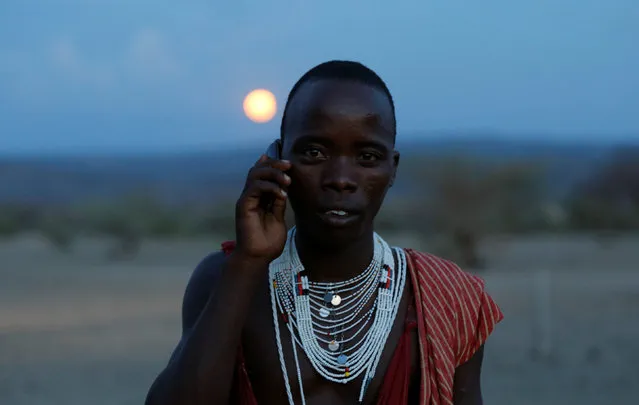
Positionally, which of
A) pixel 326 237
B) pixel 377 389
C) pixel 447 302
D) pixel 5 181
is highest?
pixel 326 237

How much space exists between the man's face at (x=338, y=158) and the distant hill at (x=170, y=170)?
49.8 m

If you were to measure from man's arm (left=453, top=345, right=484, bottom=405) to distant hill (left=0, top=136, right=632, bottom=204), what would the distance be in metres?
49.7

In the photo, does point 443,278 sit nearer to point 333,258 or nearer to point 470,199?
point 333,258

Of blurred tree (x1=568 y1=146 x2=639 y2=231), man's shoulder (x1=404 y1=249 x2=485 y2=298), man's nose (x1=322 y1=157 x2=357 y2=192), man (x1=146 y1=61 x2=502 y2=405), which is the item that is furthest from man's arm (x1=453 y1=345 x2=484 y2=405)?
blurred tree (x1=568 y1=146 x2=639 y2=231)

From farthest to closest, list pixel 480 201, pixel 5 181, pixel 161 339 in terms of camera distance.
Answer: pixel 5 181, pixel 480 201, pixel 161 339

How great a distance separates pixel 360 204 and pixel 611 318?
12547mm

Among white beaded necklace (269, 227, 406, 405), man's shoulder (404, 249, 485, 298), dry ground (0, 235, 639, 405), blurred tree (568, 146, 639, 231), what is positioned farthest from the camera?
blurred tree (568, 146, 639, 231)

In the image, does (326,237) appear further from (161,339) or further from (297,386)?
(161,339)

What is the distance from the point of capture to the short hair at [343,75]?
2430mm

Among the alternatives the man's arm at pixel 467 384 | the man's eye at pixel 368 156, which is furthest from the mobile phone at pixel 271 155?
the man's arm at pixel 467 384

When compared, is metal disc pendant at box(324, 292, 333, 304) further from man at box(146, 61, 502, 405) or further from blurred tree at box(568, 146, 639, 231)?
blurred tree at box(568, 146, 639, 231)

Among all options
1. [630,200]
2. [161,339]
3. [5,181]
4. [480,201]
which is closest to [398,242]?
[480,201]

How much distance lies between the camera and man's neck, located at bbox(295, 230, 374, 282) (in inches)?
98.5

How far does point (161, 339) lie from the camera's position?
12164mm
